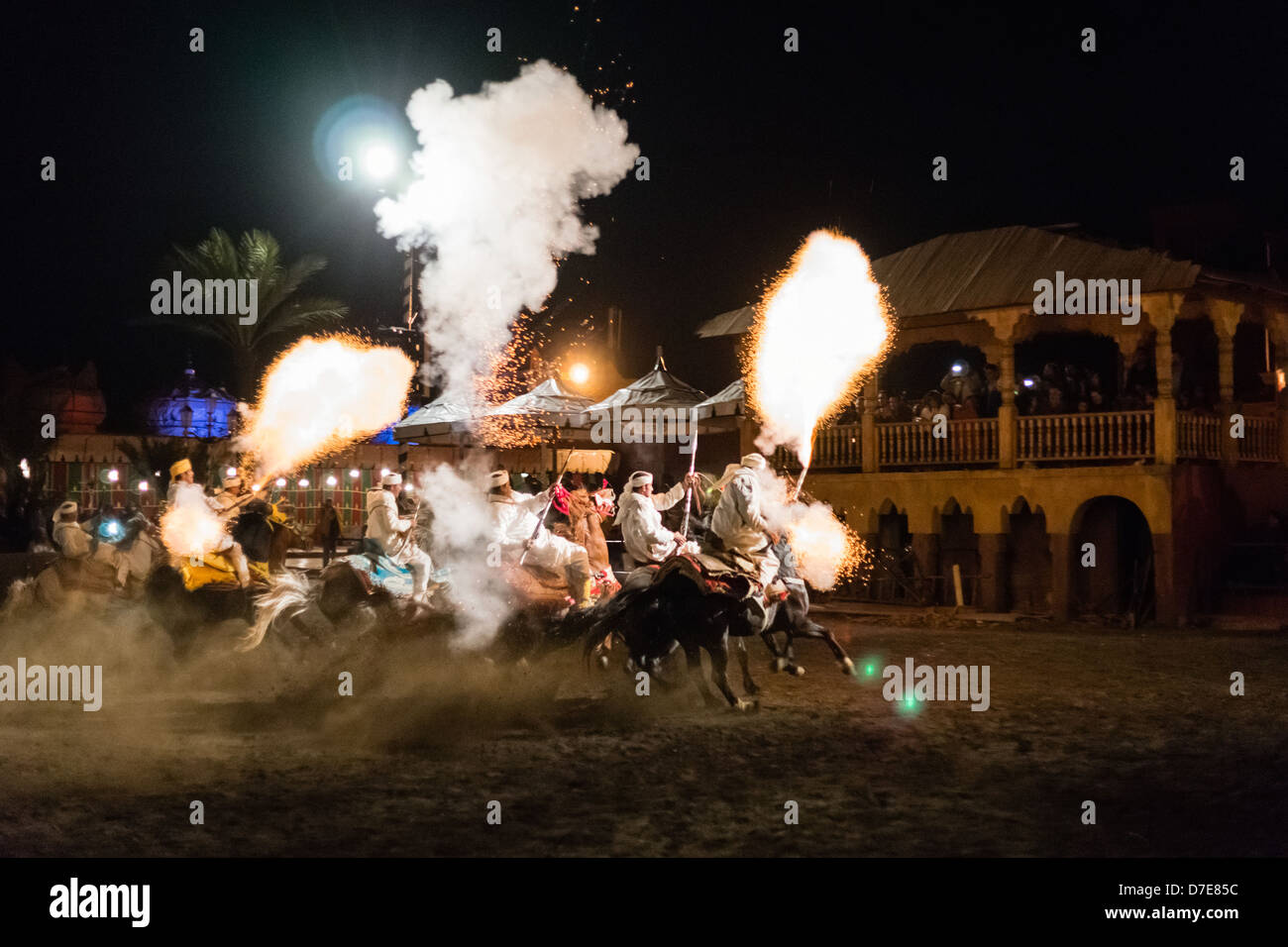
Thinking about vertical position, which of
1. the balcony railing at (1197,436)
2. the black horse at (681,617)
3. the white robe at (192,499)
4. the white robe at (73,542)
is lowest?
the black horse at (681,617)

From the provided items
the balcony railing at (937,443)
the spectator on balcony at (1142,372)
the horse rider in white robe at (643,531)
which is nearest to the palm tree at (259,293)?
the balcony railing at (937,443)

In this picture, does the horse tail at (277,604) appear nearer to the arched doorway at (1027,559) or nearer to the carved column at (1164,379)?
the arched doorway at (1027,559)

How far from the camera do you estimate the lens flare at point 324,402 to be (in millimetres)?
16047

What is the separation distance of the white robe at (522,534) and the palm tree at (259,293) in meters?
20.3

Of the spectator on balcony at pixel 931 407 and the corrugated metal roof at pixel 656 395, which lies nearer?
the spectator on balcony at pixel 931 407

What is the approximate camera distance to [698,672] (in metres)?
11.8

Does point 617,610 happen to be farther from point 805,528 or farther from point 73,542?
point 73,542

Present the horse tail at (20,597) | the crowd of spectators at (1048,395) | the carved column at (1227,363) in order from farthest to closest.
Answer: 1. the crowd of spectators at (1048,395)
2. the carved column at (1227,363)
3. the horse tail at (20,597)

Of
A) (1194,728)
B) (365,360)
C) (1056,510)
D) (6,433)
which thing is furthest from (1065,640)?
A: (6,433)

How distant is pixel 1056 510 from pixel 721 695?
395 inches

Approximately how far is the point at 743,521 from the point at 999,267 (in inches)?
442

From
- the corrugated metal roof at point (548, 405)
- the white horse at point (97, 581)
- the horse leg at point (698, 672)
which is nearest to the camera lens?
the horse leg at point (698, 672)

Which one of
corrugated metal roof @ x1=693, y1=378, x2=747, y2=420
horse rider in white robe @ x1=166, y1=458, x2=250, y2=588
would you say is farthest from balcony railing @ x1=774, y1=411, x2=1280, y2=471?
horse rider in white robe @ x1=166, y1=458, x2=250, y2=588

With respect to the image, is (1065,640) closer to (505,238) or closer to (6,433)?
(505,238)
